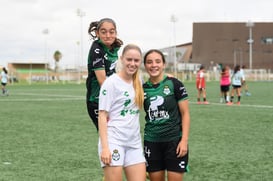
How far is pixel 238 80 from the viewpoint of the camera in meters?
21.9

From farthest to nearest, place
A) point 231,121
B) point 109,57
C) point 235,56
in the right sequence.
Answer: point 235,56, point 231,121, point 109,57

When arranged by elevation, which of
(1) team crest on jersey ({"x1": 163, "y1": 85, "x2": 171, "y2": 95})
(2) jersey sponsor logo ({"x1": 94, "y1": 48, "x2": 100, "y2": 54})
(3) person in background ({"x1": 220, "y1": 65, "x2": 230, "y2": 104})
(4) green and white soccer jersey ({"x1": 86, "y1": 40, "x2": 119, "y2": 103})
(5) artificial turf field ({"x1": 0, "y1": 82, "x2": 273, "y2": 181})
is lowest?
(5) artificial turf field ({"x1": 0, "y1": 82, "x2": 273, "y2": 181})

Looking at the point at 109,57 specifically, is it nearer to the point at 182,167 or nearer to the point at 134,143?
the point at 134,143

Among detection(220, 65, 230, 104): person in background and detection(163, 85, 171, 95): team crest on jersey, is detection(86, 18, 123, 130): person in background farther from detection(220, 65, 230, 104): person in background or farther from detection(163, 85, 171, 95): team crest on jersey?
detection(220, 65, 230, 104): person in background

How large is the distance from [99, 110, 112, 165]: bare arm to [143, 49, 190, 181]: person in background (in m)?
0.47

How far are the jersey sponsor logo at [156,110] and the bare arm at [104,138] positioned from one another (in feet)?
1.59

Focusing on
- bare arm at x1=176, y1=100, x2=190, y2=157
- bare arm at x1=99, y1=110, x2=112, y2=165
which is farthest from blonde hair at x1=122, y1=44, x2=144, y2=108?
bare arm at x1=176, y1=100, x2=190, y2=157

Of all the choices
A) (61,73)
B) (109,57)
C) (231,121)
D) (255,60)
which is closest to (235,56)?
(255,60)

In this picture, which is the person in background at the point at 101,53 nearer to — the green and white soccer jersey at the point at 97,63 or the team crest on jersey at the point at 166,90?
the green and white soccer jersey at the point at 97,63

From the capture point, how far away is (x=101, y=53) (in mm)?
4977

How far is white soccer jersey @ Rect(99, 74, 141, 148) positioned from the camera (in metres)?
4.39

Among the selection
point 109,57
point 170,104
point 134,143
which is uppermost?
point 109,57

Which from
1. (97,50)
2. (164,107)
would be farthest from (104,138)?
(97,50)

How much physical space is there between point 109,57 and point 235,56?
341ft
